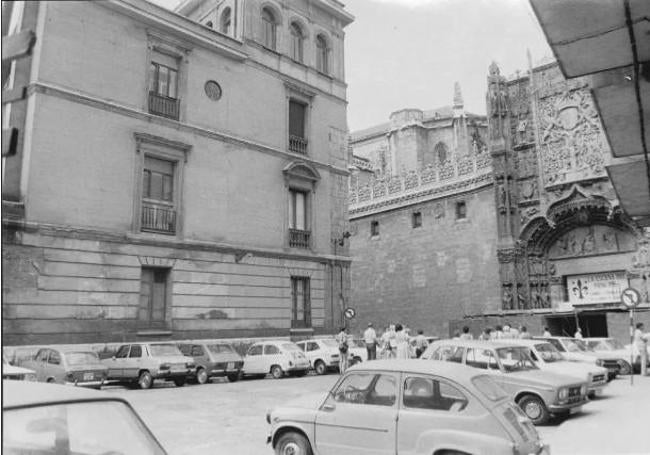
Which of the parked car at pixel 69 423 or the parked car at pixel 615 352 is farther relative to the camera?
the parked car at pixel 615 352

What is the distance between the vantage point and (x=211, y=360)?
708 inches

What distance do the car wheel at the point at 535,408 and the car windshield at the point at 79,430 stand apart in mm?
9027

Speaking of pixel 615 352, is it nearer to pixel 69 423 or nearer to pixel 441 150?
pixel 69 423

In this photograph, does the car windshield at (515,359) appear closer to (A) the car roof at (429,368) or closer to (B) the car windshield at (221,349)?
(A) the car roof at (429,368)

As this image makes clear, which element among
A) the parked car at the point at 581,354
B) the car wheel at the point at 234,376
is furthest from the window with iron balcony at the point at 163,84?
the parked car at the point at 581,354

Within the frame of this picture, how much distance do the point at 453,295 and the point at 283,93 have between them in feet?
53.7

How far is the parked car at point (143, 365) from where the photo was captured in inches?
619

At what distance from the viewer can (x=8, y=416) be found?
2631mm

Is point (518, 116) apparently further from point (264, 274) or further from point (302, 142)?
point (264, 274)

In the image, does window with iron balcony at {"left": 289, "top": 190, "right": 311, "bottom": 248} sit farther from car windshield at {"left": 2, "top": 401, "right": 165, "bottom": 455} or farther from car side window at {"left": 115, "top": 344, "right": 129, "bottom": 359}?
car windshield at {"left": 2, "top": 401, "right": 165, "bottom": 455}

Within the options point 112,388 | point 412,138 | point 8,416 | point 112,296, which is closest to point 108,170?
point 8,416

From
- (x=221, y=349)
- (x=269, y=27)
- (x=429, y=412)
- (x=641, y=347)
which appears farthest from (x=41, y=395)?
(x=269, y=27)

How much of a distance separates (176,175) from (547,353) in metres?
10.4

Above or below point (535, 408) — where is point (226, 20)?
above
